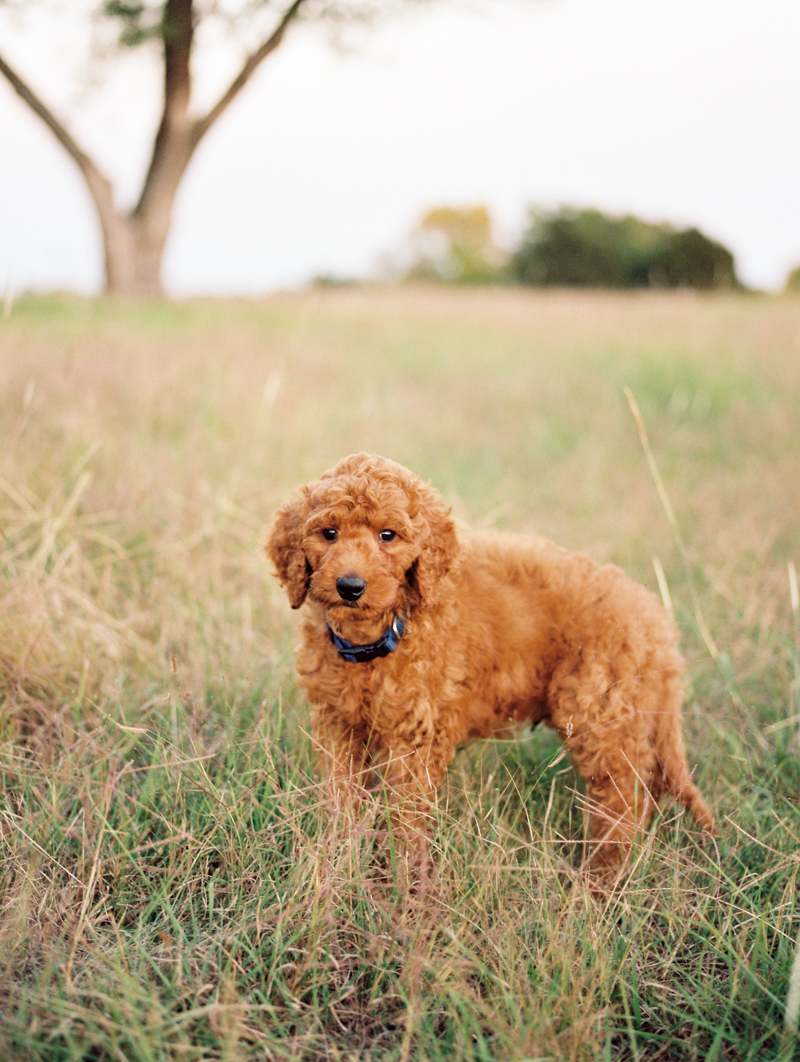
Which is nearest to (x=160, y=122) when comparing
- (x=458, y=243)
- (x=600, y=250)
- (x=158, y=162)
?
(x=158, y=162)

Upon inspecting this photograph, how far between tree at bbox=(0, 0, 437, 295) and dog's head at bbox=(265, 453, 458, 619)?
13730 mm

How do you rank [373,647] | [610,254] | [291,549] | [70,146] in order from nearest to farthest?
1. [373,647]
2. [291,549]
3. [70,146]
4. [610,254]

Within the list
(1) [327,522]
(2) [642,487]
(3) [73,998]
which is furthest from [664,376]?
(3) [73,998]

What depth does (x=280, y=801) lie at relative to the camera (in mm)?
2453

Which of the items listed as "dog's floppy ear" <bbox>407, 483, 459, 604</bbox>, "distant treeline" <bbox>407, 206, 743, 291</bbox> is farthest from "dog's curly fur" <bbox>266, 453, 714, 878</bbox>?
"distant treeline" <bbox>407, 206, 743, 291</bbox>

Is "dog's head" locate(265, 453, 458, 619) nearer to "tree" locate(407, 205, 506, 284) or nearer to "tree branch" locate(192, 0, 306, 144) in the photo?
"tree branch" locate(192, 0, 306, 144)

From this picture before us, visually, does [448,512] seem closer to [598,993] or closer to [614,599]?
[614,599]

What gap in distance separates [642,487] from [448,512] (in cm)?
400

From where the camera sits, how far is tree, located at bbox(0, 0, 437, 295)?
12.9 m

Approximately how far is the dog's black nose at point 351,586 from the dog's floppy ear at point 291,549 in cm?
30

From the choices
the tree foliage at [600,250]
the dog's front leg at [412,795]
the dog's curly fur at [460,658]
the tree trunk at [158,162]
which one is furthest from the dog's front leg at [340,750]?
the tree foliage at [600,250]

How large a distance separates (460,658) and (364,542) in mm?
577

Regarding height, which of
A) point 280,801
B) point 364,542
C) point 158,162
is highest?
point 158,162

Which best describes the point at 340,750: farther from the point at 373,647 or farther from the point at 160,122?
the point at 160,122
